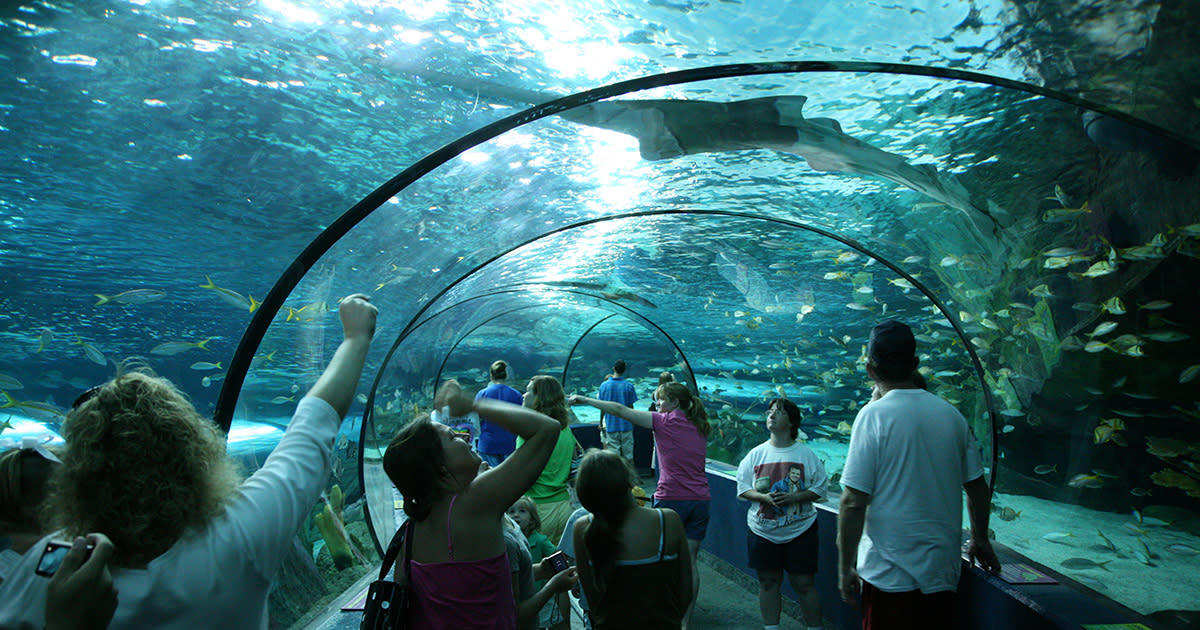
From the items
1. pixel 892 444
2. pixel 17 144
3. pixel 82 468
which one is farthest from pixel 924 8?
pixel 17 144

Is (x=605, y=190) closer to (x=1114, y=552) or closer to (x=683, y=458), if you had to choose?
(x=683, y=458)

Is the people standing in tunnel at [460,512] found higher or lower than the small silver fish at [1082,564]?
higher

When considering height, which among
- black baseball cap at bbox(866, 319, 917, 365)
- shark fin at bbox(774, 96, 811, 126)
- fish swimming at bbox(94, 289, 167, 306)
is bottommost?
fish swimming at bbox(94, 289, 167, 306)

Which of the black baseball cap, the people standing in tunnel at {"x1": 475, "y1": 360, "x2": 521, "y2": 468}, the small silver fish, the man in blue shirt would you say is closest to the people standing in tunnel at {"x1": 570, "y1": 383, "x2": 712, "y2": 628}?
the people standing in tunnel at {"x1": 475, "y1": 360, "x2": 521, "y2": 468}

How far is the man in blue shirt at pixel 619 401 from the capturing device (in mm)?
11188

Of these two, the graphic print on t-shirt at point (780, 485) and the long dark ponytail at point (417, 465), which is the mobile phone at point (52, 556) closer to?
the long dark ponytail at point (417, 465)

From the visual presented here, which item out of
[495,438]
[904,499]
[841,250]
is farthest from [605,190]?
[904,499]

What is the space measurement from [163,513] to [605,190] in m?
5.87

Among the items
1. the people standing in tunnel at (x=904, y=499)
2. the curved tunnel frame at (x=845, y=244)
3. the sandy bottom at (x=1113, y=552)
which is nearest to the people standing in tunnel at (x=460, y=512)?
the people standing in tunnel at (x=904, y=499)

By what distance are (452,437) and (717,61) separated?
2.93m

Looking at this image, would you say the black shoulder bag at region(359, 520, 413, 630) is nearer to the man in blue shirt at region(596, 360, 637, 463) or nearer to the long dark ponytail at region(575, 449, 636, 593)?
the long dark ponytail at region(575, 449, 636, 593)

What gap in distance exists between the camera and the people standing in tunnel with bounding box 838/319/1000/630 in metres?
2.77

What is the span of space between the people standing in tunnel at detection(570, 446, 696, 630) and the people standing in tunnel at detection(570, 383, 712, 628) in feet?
8.37

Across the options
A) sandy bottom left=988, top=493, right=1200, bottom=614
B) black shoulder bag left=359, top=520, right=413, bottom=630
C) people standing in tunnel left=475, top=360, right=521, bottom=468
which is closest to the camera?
black shoulder bag left=359, top=520, right=413, bottom=630
